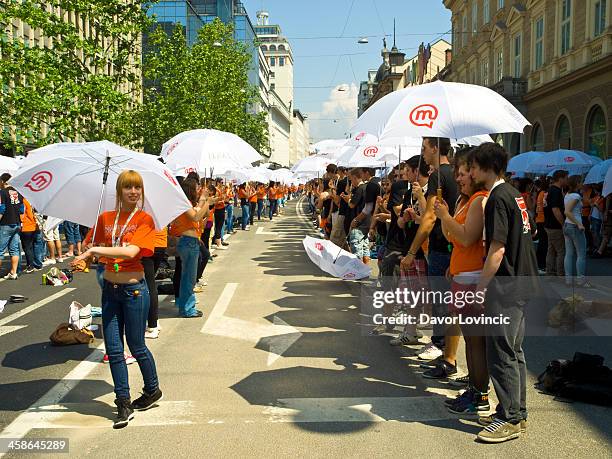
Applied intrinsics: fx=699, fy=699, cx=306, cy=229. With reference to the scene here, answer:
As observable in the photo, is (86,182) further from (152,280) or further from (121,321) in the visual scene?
(152,280)

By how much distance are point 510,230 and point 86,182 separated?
3.37 m

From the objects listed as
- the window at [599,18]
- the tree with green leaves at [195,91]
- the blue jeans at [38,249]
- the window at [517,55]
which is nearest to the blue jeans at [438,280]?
the blue jeans at [38,249]

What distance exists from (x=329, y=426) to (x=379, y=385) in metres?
1.11

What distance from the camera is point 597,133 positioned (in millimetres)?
25109

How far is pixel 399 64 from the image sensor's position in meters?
95.2

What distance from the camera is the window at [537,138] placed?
32.1 metres

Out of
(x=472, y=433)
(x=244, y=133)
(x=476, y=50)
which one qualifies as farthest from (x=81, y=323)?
(x=244, y=133)

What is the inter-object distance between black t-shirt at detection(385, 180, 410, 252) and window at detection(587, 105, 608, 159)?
18.9 m

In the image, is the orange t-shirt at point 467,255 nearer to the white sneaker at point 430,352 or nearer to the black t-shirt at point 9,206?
the white sneaker at point 430,352

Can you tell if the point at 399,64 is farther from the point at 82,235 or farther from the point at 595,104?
the point at 82,235

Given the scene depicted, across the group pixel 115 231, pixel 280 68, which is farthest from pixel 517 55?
pixel 280 68

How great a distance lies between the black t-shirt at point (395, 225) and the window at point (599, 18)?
1968 centimetres

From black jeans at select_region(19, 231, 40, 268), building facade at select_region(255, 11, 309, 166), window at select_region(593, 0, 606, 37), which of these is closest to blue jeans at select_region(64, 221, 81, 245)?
black jeans at select_region(19, 231, 40, 268)

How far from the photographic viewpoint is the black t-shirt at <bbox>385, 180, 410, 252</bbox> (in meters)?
7.39
